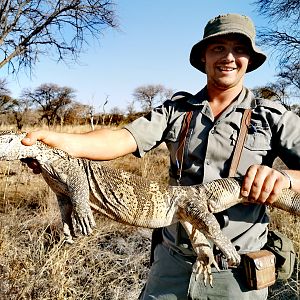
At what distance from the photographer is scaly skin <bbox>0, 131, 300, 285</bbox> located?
2.49 meters

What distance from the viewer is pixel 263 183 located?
237cm

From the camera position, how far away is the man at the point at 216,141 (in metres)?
2.63

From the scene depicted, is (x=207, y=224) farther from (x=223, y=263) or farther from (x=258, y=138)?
(x=258, y=138)

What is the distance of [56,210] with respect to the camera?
575cm

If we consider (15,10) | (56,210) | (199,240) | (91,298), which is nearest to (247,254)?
(199,240)

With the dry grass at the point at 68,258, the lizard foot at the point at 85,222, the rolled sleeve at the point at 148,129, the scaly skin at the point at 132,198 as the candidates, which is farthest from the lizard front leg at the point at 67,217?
the dry grass at the point at 68,258

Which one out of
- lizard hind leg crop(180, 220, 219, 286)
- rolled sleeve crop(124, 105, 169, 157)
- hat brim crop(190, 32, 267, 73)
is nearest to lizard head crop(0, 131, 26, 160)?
rolled sleeve crop(124, 105, 169, 157)

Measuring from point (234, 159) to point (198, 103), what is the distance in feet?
1.67

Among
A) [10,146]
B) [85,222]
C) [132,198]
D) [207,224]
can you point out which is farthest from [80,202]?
[207,224]

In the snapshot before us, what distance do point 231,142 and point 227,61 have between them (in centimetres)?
56

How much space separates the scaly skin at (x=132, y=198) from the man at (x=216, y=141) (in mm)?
88

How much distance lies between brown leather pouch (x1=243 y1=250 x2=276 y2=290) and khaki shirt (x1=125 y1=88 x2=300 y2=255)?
115 mm

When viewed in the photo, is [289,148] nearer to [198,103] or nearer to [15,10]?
[198,103]

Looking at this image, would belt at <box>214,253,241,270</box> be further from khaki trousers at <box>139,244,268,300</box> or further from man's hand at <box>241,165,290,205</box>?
man's hand at <box>241,165,290,205</box>
